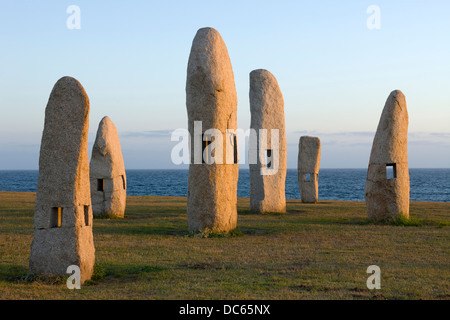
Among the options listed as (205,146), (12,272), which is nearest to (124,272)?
(12,272)

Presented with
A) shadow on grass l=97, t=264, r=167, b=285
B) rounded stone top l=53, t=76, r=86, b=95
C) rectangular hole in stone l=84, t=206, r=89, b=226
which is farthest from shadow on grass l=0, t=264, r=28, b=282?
rounded stone top l=53, t=76, r=86, b=95

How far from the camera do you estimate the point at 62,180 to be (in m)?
8.12

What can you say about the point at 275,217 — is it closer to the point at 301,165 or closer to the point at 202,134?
the point at 202,134

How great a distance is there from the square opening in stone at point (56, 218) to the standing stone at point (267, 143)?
12.3 metres

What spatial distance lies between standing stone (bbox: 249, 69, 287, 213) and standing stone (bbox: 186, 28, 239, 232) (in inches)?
240

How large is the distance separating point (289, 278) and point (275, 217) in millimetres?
10174

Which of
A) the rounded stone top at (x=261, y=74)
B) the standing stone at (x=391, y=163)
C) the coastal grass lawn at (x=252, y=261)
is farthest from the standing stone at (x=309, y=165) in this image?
the standing stone at (x=391, y=163)

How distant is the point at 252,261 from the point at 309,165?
17.7 m

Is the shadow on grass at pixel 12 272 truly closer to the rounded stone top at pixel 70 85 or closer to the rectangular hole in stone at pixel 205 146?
the rounded stone top at pixel 70 85

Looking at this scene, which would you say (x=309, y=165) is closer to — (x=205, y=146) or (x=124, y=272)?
(x=205, y=146)

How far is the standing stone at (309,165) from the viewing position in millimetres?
27250

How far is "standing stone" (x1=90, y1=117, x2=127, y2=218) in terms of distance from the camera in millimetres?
17781

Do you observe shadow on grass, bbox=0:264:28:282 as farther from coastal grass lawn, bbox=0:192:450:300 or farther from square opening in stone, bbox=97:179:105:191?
square opening in stone, bbox=97:179:105:191
